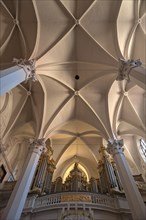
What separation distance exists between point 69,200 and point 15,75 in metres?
7.45

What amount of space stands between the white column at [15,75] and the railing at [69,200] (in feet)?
22.8

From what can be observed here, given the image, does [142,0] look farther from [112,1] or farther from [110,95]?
[110,95]

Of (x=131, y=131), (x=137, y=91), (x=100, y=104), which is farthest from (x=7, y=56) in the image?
(x=131, y=131)

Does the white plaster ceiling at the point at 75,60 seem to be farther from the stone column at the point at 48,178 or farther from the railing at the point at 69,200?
the railing at the point at 69,200

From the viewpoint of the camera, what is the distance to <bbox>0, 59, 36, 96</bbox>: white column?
19.9 feet

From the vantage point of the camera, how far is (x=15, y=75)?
6.88 meters

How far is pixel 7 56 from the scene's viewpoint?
1148 centimetres

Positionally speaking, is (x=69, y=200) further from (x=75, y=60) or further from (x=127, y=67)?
(x=75, y=60)

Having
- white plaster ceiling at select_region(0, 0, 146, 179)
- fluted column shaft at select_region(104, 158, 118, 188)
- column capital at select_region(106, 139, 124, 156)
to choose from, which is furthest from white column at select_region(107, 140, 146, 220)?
fluted column shaft at select_region(104, 158, 118, 188)

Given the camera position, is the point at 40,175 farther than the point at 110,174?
Yes

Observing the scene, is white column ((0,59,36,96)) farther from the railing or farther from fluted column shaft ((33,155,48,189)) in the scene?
fluted column shaft ((33,155,48,189))

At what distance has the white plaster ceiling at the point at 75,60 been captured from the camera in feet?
32.6

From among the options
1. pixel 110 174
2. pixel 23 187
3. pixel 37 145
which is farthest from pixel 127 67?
pixel 110 174

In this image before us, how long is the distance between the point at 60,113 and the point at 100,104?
3414mm
